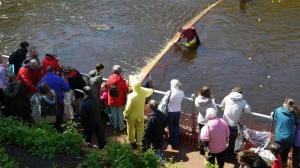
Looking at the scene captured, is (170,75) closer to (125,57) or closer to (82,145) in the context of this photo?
(125,57)

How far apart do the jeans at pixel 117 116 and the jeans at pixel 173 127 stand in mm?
1228

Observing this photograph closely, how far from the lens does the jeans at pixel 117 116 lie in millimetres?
12242

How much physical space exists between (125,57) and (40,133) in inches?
420

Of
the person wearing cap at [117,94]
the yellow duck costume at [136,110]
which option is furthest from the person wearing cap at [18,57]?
the yellow duck costume at [136,110]

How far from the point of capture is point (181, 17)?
24750 millimetres

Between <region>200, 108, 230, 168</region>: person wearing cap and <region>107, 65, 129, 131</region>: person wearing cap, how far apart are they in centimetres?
240

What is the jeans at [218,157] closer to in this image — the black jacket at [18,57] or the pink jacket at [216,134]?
the pink jacket at [216,134]

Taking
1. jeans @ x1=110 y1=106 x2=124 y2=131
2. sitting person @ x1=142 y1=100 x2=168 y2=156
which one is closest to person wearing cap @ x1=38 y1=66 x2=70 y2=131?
jeans @ x1=110 y1=106 x2=124 y2=131

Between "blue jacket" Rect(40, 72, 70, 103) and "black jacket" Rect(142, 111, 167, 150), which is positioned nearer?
"black jacket" Rect(142, 111, 167, 150)

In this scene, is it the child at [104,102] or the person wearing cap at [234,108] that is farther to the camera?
the child at [104,102]

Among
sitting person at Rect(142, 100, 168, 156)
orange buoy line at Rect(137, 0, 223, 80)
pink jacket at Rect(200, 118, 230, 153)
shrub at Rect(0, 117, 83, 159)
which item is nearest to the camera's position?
shrub at Rect(0, 117, 83, 159)

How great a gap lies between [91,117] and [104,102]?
137 centimetres

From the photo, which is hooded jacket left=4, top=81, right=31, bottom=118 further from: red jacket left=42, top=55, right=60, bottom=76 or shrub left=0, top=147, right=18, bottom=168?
shrub left=0, top=147, right=18, bottom=168

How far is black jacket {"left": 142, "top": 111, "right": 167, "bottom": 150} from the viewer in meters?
10.6
